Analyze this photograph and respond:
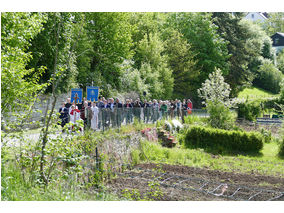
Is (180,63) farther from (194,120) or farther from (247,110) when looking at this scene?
(194,120)

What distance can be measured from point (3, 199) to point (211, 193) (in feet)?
23.4

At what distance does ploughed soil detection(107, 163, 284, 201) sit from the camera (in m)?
11.6

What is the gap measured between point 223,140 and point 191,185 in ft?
26.3

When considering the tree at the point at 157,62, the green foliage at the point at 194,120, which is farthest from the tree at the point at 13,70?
the tree at the point at 157,62

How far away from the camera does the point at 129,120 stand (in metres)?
18.0

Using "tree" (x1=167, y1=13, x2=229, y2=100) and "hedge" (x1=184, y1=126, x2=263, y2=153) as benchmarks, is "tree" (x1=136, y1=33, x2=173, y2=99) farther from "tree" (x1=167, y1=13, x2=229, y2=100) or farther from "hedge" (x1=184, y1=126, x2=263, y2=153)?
"hedge" (x1=184, y1=126, x2=263, y2=153)

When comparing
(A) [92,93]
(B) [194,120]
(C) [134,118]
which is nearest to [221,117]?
(B) [194,120]

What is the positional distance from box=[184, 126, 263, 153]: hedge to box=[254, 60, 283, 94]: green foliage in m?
26.7

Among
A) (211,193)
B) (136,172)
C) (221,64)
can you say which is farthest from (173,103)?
(221,64)

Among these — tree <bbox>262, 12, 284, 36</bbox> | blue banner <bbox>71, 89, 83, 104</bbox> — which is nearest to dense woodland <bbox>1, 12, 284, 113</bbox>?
blue banner <bbox>71, 89, 83, 104</bbox>

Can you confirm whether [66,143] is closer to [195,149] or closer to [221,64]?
[195,149]

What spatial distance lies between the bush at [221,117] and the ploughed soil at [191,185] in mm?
7790

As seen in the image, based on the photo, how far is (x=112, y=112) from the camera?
52.0 feet

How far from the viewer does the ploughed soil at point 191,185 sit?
455 inches
